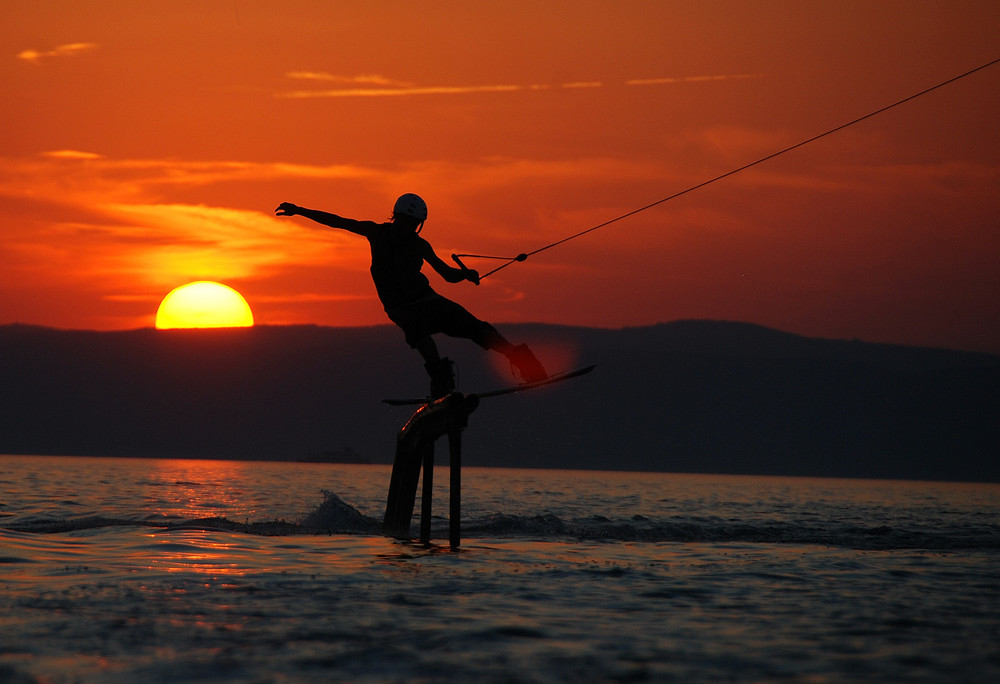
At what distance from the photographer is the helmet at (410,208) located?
50.8 feet

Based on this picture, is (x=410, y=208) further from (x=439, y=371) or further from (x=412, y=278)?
(x=439, y=371)

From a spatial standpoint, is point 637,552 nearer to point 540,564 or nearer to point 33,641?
point 540,564

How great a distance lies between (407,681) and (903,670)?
3.25 meters

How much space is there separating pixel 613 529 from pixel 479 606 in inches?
451

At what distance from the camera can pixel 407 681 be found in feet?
21.1

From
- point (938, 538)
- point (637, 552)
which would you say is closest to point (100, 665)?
point (637, 552)

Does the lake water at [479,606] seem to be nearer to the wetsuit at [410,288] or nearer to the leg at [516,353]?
the leg at [516,353]

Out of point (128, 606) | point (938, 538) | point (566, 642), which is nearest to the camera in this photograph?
point (566, 642)

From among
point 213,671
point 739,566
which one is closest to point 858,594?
point 739,566

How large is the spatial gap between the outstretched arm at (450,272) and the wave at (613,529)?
5.38 m

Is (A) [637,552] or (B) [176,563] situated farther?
(A) [637,552]

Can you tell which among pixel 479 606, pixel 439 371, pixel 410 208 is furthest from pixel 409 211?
pixel 479 606

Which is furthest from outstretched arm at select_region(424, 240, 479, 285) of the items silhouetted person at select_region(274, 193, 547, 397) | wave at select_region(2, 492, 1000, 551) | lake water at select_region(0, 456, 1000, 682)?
wave at select_region(2, 492, 1000, 551)

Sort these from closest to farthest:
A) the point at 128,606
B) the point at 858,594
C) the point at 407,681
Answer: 1. the point at 407,681
2. the point at 128,606
3. the point at 858,594
